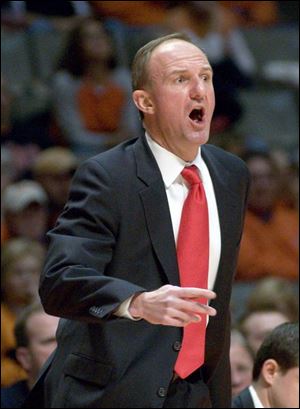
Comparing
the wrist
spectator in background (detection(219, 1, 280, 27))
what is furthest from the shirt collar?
spectator in background (detection(219, 1, 280, 27))

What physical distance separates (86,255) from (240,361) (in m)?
2.26

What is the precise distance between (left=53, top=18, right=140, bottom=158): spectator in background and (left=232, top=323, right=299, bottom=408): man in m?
2.29

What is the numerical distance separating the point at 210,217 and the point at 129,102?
3.52m

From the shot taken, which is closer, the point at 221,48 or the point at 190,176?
the point at 190,176

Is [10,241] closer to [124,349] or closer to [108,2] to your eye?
[108,2]

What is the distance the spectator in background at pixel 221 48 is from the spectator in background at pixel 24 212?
123 centimetres

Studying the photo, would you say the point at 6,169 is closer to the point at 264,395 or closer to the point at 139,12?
the point at 139,12

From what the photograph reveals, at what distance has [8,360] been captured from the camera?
16.0 ft

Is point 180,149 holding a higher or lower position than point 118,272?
higher

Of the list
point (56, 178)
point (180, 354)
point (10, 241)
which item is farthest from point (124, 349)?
point (56, 178)

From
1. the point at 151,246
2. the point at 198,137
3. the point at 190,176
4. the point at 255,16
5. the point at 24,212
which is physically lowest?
the point at 24,212

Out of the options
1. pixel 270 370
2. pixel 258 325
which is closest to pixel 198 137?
pixel 270 370

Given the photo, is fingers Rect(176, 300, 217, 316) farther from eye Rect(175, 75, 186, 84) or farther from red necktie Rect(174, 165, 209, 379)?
eye Rect(175, 75, 186, 84)

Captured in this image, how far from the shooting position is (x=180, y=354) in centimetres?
277
